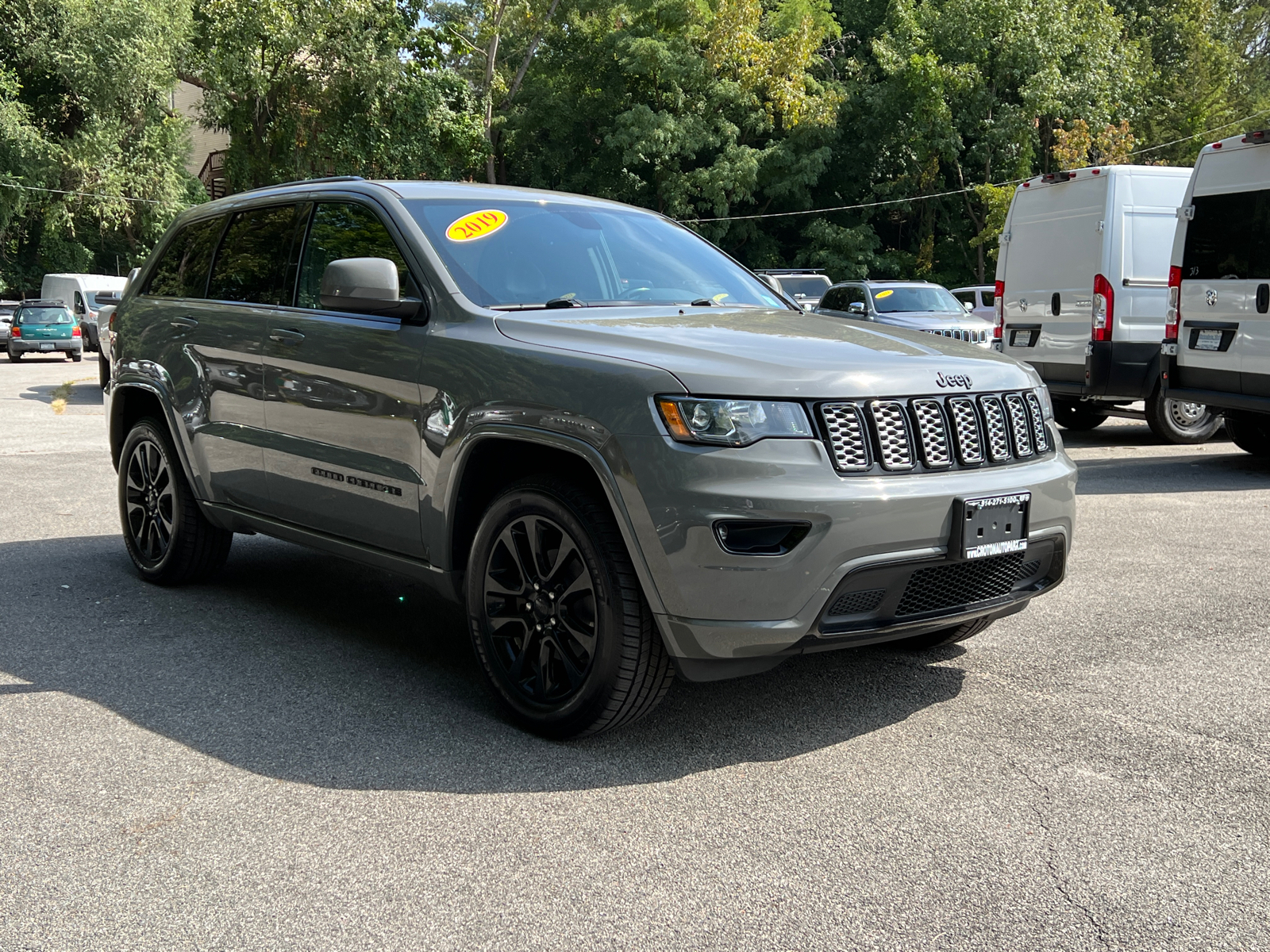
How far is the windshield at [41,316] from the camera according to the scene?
3183 centimetres

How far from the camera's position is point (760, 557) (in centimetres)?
355

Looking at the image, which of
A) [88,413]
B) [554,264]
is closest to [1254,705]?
[554,264]

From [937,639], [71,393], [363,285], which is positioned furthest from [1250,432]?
[71,393]

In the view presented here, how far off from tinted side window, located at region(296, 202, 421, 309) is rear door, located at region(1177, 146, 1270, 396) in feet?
24.2

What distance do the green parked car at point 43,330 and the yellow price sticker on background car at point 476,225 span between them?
3017cm

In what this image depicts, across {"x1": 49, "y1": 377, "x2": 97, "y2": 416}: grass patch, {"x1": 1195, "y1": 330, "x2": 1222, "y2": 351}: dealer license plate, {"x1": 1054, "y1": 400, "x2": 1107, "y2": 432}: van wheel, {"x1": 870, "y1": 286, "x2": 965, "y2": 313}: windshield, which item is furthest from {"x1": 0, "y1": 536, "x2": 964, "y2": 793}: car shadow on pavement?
{"x1": 870, "y1": 286, "x2": 965, "y2": 313}: windshield

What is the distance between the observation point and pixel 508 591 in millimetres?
4078

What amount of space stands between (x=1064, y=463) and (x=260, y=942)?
9.61 ft

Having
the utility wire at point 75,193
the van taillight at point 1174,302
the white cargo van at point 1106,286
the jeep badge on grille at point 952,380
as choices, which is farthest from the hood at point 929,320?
the utility wire at point 75,193

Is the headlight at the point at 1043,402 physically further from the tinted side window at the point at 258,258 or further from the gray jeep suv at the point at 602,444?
the tinted side window at the point at 258,258

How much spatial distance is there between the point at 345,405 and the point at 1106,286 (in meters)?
8.97

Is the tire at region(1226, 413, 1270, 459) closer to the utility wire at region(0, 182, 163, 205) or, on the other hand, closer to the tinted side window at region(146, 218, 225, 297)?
the tinted side window at region(146, 218, 225, 297)

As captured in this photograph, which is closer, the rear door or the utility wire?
the rear door

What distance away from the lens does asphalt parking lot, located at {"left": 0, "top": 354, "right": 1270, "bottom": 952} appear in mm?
2891
